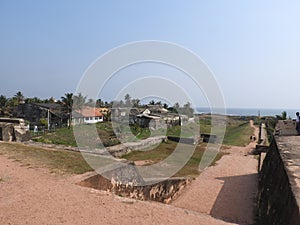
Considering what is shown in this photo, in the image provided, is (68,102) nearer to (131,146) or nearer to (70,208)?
(131,146)

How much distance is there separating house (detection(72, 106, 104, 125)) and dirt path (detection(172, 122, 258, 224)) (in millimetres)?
26631

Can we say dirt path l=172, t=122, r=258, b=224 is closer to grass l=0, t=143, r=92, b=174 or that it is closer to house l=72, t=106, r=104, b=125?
grass l=0, t=143, r=92, b=174

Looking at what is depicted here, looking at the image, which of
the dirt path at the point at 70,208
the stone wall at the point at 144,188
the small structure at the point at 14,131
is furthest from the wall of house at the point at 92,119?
the dirt path at the point at 70,208

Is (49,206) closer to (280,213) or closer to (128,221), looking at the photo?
(128,221)

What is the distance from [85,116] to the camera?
4012 centimetres

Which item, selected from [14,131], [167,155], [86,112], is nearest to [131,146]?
[167,155]

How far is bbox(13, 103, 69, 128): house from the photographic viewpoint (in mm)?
34562

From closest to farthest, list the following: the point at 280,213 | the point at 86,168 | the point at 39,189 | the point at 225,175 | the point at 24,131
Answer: the point at 280,213, the point at 39,189, the point at 86,168, the point at 24,131, the point at 225,175

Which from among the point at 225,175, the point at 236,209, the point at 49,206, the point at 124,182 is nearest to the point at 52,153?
the point at 124,182

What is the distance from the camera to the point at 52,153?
9266 mm

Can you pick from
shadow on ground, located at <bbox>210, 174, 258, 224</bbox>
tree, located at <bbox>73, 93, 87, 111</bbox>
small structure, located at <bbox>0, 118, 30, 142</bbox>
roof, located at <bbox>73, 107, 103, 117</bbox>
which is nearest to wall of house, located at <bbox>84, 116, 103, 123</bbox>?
roof, located at <bbox>73, 107, 103, 117</bbox>

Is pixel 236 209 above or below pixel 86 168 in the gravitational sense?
below

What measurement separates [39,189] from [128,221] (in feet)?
7.32

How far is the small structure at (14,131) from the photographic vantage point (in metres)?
11.4
